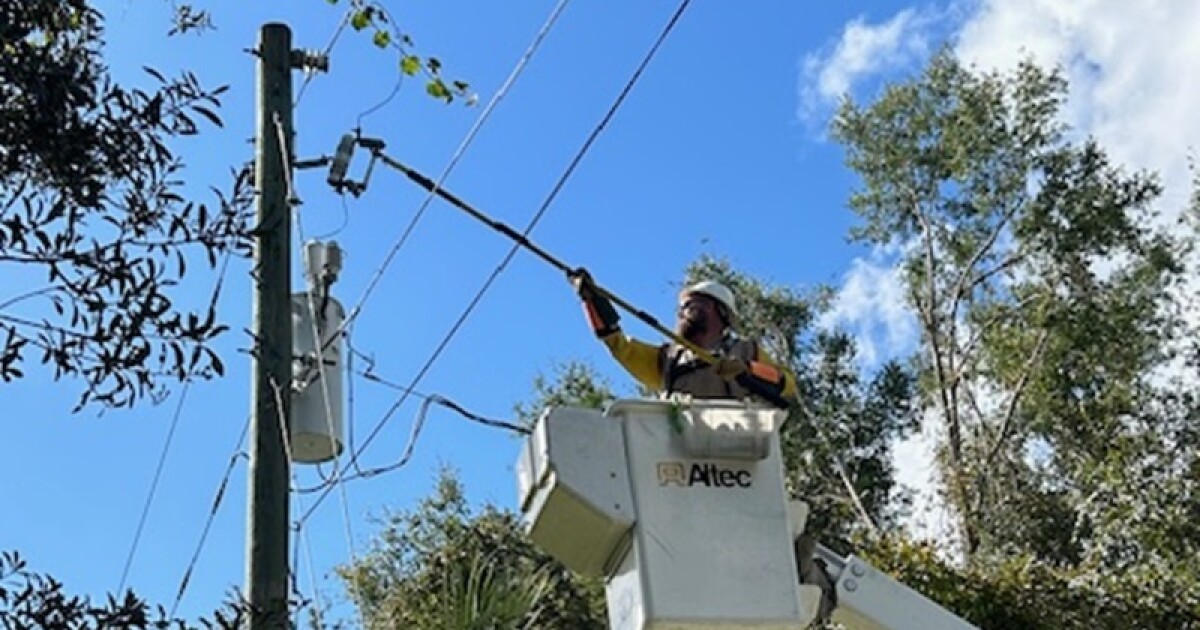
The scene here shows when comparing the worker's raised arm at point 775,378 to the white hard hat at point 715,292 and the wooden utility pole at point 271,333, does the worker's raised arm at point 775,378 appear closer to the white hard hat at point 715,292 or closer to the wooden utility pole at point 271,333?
the white hard hat at point 715,292

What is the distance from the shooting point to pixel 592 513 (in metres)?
4.00

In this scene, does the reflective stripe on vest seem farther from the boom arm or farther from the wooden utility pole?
the wooden utility pole

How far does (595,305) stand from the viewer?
4758mm

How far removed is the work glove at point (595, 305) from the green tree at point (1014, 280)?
1613 cm

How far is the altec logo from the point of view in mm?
4086

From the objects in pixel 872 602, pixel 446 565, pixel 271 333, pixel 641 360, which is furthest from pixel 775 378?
pixel 446 565

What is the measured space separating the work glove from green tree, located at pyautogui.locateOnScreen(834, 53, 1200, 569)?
16.1 metres

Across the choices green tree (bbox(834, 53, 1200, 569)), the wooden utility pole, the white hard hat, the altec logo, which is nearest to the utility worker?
the white hard hat

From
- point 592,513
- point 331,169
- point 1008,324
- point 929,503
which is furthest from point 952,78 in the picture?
point 592,513

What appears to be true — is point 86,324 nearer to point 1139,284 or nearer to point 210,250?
point 210,250

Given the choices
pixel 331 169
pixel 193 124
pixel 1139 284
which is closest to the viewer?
pixel 193 124

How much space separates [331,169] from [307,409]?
0.87m

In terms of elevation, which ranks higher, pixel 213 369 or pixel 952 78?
pixel 952 78

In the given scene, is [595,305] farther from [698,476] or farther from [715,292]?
[698,476]
